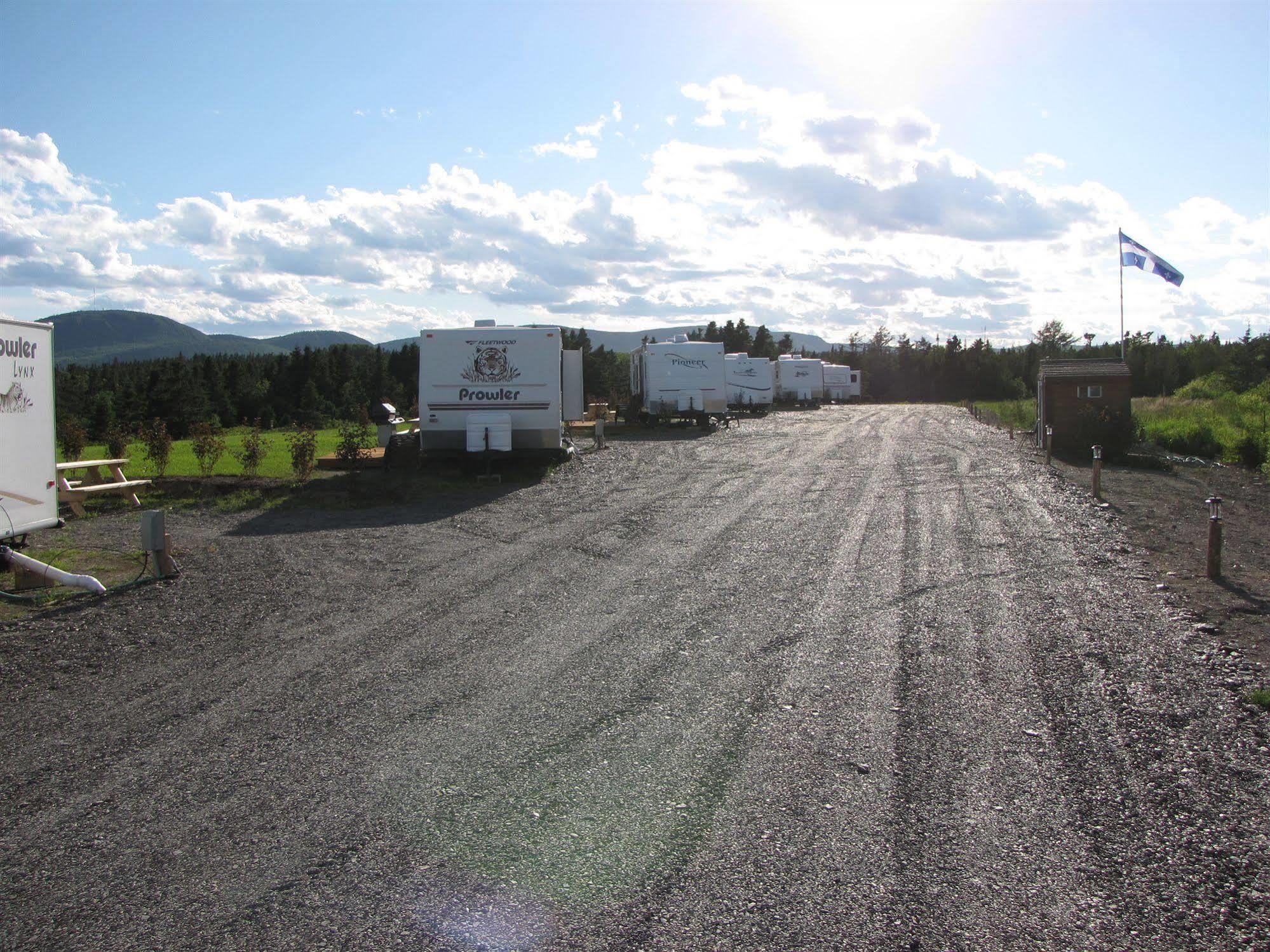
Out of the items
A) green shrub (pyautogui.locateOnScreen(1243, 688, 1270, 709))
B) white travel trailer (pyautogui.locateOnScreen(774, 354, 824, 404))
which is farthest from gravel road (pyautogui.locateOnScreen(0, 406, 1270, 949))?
white travel trailer (pyautogui.locateOnScreen(774, 354, 824, 404))

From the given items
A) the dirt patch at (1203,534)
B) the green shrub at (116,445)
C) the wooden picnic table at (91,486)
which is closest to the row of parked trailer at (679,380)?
the dirt patch at (1203,534)

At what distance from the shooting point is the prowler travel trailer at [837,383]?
57713 mm

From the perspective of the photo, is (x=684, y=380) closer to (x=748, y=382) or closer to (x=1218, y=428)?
(x=748, y=382)

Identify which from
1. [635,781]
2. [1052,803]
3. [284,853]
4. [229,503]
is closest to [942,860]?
[1052,803]

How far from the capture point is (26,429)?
930 cm

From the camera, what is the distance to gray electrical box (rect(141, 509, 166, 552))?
29.8 ft

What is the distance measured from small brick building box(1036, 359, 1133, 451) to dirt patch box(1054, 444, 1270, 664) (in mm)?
2176

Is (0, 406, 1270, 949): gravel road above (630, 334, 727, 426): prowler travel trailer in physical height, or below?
below

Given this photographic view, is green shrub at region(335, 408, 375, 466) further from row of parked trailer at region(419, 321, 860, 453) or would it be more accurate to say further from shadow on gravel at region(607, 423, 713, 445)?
shadow on gravel at region(607, 423, 713, 445)

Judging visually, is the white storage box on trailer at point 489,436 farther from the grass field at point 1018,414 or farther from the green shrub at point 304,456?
the grass field at point 1018,414

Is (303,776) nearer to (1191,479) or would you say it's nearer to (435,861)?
(435,861)

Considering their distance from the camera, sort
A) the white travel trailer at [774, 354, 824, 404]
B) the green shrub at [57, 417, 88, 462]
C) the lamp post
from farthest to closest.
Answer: the white travel trailer at [774, 354, 824, 404], the green shrub at [57, 417, 88, 462], the lamp post

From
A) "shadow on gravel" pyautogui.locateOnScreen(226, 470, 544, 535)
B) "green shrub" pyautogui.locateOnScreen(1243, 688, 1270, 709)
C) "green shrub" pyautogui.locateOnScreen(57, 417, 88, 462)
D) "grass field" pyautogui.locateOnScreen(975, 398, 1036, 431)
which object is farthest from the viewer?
"grass field" pyautogui.locateOnScreen(975, 398, 1036, 431)

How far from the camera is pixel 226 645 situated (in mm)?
7125
